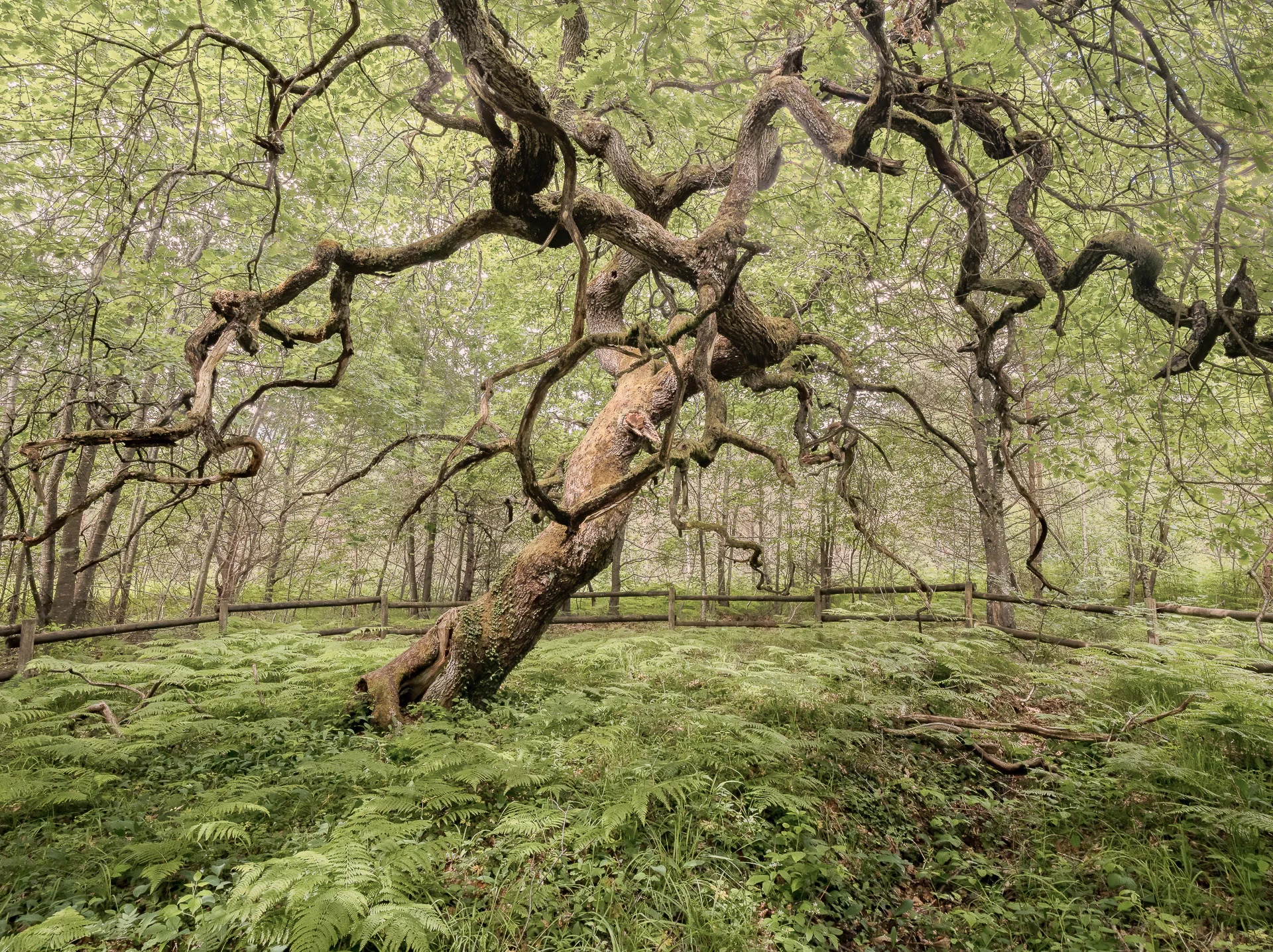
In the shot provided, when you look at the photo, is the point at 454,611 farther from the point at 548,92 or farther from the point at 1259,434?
the point at 1259,434

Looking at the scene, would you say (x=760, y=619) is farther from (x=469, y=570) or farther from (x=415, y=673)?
(x=415, y=673)

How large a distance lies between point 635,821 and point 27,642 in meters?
6.60

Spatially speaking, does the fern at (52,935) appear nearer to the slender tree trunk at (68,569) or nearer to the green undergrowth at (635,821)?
the green undergrowth at (635,821)

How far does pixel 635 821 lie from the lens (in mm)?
3180

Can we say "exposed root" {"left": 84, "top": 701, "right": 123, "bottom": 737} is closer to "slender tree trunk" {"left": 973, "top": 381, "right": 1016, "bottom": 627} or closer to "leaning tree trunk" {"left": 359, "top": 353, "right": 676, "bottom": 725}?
"leaning tree trunk" {"left": 359, "top": 353, "right": 676, "bottom": 725}

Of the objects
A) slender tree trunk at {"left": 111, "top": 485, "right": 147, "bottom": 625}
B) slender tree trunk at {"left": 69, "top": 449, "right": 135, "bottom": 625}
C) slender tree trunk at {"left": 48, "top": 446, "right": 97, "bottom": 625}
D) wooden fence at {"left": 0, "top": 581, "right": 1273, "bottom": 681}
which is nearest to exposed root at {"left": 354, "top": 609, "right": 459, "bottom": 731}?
wooden fence at {"left": 0, "top": 581, "right": 1273, "bottom": 681}

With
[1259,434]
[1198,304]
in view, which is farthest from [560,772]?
[1259,434]

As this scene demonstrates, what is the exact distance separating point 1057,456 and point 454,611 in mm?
4978

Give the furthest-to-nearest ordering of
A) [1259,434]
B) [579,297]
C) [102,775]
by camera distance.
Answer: [1259,434], [102,775], [579,297]

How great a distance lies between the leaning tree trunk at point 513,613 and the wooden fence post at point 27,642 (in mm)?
3820

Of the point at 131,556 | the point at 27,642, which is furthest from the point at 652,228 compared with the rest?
the point at 131,556

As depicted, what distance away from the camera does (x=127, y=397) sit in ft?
33.0

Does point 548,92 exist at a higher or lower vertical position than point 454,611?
higher

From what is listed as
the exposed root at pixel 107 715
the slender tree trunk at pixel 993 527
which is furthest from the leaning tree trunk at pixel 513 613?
the slender tree trunk at pixel 993 527
